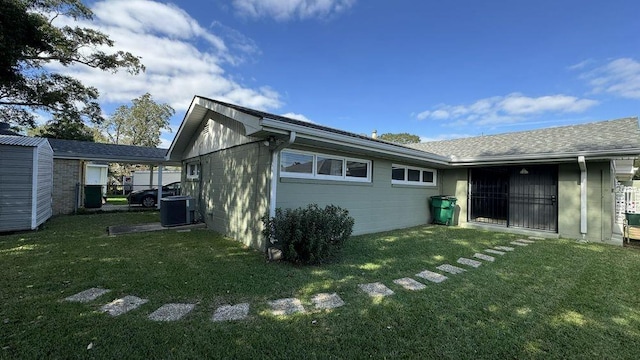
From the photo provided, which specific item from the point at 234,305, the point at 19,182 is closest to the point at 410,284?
the point at 234,305

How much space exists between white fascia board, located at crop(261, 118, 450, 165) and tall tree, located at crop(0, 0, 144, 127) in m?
12.8

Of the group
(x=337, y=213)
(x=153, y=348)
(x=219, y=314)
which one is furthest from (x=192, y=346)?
(x=337, y=213)

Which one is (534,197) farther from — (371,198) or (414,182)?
(371,198)

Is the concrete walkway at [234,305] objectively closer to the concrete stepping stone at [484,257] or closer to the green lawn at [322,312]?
the green lawn at [322,312]

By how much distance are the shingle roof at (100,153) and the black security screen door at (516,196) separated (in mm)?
14297

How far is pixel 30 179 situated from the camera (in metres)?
7.04

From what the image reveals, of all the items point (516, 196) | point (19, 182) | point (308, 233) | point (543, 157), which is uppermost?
point (543, 157)

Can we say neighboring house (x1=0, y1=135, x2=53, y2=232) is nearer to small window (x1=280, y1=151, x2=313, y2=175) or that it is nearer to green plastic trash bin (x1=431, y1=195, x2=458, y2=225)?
small window (x1=280, y1=151, x2=313, y2=175)

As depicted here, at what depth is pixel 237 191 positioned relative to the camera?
695 cm

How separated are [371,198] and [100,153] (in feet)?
40.0

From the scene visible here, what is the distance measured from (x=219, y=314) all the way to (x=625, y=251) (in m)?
9.06

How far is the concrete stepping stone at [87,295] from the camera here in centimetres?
324

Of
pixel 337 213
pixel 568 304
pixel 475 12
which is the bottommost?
pixel 568 304

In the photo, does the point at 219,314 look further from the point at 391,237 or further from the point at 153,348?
the point at 391,237
